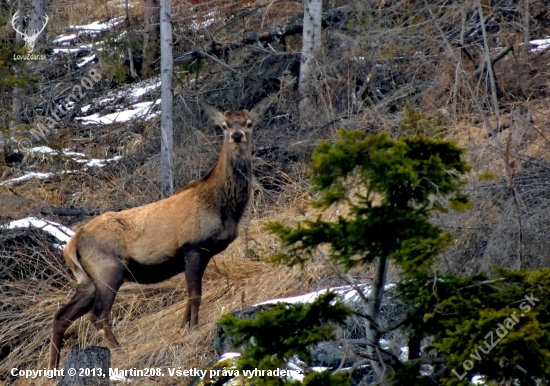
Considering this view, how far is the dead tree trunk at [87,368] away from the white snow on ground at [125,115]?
8279mm

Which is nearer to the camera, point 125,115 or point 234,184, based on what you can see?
point 234,184

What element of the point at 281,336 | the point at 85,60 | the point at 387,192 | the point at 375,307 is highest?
the point at 387,192

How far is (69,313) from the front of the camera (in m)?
9.53

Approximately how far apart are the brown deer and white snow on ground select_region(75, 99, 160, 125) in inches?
232

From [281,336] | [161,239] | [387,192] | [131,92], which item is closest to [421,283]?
[387,192]

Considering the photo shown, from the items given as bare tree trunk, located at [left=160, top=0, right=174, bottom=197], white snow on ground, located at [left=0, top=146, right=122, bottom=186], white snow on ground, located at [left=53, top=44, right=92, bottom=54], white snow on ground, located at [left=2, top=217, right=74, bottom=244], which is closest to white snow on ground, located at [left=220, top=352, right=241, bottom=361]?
white snow on ground, located at [left=2, top=217, right=74, bottom=244]

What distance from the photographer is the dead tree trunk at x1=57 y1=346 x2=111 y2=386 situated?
7.35 m

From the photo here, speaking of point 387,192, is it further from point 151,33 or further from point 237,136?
point 151,33

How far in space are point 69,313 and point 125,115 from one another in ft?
22.8

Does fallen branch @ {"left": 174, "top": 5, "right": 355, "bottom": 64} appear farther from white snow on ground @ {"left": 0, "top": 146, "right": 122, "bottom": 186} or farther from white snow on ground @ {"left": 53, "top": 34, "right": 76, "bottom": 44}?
white snow on ground @ {"left": 53, "top": 34, "right": 76, "bottom": 44}

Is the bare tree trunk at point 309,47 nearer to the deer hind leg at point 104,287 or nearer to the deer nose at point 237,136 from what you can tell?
the deer nose at point 237,136

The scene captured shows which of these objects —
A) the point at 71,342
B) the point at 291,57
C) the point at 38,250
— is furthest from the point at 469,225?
the point at 291,57

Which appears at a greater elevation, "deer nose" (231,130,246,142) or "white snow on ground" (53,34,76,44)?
"deer nose" (231,130,246,142)

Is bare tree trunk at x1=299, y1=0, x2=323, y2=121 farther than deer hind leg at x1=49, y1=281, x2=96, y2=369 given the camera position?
Yes
